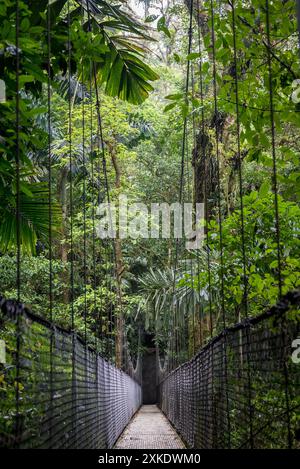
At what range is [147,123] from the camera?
1119 cm

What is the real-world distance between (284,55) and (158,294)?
6.13m

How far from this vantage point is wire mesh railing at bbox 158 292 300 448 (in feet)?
4.79

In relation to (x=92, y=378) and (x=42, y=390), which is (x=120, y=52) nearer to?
(x=92, y=378)

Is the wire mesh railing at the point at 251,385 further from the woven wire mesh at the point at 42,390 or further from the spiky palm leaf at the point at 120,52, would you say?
the spiky palm leaf at the point at 120,52

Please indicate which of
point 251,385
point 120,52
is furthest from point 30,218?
point 251,385

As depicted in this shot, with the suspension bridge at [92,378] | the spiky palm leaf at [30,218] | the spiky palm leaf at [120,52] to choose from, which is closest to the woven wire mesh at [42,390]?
the suspension bridge at [92,378]

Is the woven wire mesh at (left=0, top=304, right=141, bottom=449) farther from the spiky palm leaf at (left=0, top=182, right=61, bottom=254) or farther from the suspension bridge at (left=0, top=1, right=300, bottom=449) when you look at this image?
the spiky palm leaf at (left=0, top=182, right=61, bottom=254)

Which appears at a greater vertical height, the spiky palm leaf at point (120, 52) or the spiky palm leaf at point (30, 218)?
the spiky palm leaf at point (120, 52)

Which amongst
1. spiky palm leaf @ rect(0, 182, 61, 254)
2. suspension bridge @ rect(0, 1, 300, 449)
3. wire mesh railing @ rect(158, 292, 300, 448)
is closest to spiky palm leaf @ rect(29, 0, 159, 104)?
spiky palm leaf @ rect(0, 182, 61, 254)

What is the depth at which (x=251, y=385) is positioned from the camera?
1.95m

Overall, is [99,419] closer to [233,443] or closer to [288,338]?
[233,443]

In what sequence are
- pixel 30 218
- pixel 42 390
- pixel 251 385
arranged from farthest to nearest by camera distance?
pixel 30 218 < pixel 251 385 < pixel 42 390

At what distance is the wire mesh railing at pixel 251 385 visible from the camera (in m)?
1.46

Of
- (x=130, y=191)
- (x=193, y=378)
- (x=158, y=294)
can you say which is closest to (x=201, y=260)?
(x=193, y=378)
